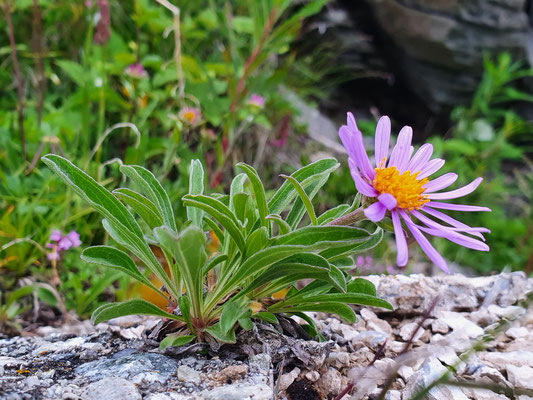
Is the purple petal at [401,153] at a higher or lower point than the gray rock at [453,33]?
lower

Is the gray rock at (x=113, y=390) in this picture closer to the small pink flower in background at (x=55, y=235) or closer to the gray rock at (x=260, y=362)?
the gray rock at (x=260, y=362)

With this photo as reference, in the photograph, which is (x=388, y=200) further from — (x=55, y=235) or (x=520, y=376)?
(x=55, y=235)

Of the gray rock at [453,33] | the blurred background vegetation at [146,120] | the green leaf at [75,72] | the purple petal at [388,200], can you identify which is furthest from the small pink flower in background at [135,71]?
the gray rock at [453,33]

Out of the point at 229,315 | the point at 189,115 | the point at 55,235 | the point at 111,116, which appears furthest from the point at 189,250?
the point at 111,116

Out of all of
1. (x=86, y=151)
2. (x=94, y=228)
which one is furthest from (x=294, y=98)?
(x=94, y=228)

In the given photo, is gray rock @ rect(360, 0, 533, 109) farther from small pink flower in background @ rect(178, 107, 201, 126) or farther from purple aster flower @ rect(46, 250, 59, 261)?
purple aster flower @ rect(46, 250, 59, 261)
